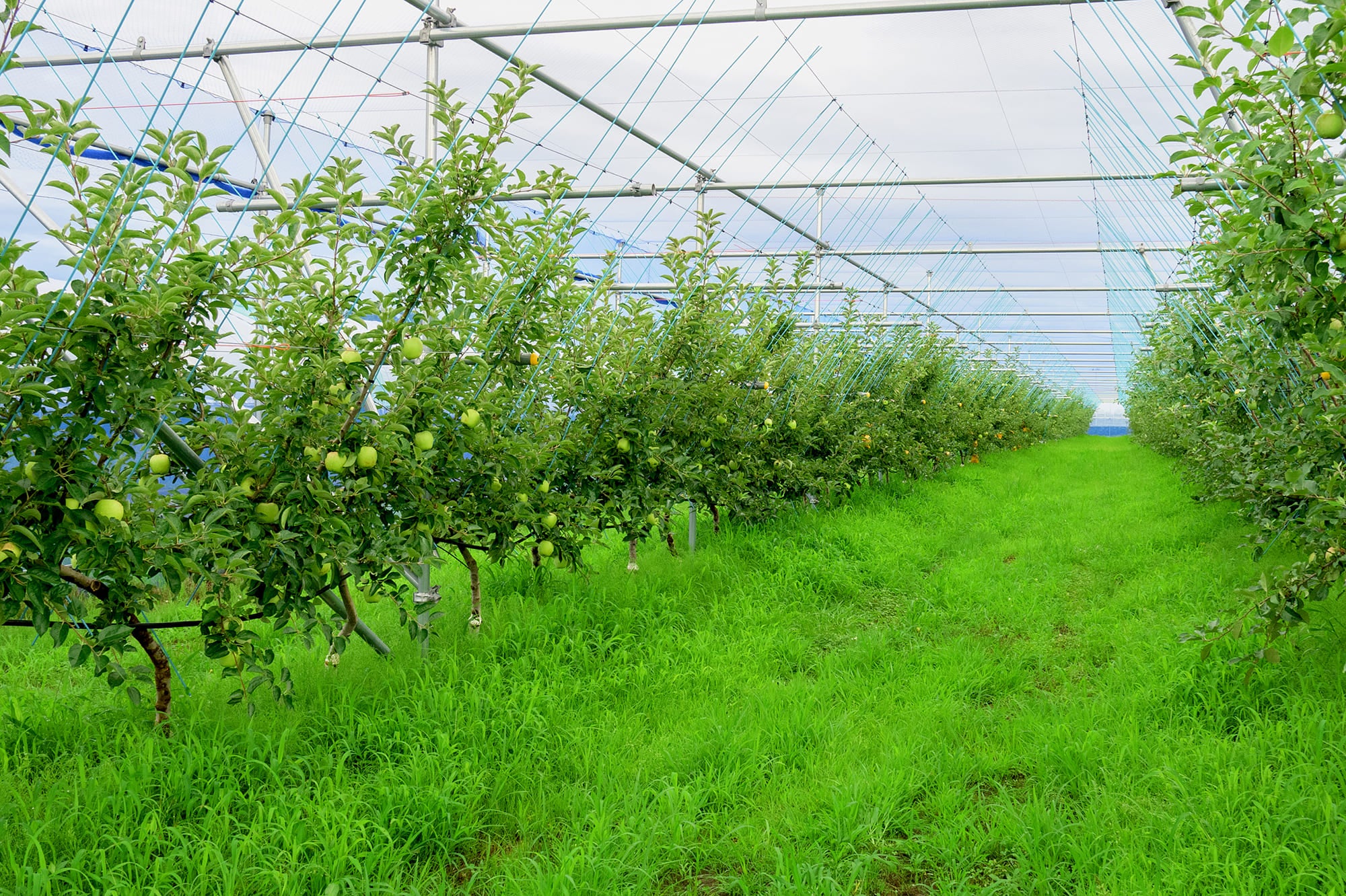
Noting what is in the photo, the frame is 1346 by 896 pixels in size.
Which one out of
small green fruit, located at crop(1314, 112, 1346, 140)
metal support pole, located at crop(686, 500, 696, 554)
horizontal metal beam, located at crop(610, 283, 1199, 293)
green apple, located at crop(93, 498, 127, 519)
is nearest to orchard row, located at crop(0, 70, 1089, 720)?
green apple, located at crop(93, 498, 127, 519)

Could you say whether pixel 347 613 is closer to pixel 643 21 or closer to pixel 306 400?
pixel 306 400

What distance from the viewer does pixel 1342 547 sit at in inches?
108

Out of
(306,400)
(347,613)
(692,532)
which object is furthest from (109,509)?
(692,532)

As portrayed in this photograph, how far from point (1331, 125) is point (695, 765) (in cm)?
231

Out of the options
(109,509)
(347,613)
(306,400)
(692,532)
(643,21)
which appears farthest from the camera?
(692,532)

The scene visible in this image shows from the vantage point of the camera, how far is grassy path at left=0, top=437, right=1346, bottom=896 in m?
2.17

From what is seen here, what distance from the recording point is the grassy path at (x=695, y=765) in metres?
2.17

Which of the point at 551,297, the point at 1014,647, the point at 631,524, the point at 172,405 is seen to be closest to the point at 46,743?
the point at 172,405

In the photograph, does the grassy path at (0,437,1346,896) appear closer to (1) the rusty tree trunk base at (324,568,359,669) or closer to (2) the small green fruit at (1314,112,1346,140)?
(1) the rusty tree trunk base at (324,568,359,669)

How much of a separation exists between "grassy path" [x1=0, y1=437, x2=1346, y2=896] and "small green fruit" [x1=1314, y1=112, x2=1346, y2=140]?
1649 mm

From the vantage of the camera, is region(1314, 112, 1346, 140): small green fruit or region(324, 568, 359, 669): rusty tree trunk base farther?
region(324, 568, 359, 669): rusty tree trunk base

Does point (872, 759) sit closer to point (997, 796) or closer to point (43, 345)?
point (997, 796)

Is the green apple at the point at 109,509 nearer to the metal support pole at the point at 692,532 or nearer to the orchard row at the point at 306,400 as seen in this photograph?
the orchard row at the point at 306,400

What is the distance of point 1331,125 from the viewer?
79.6 inches
